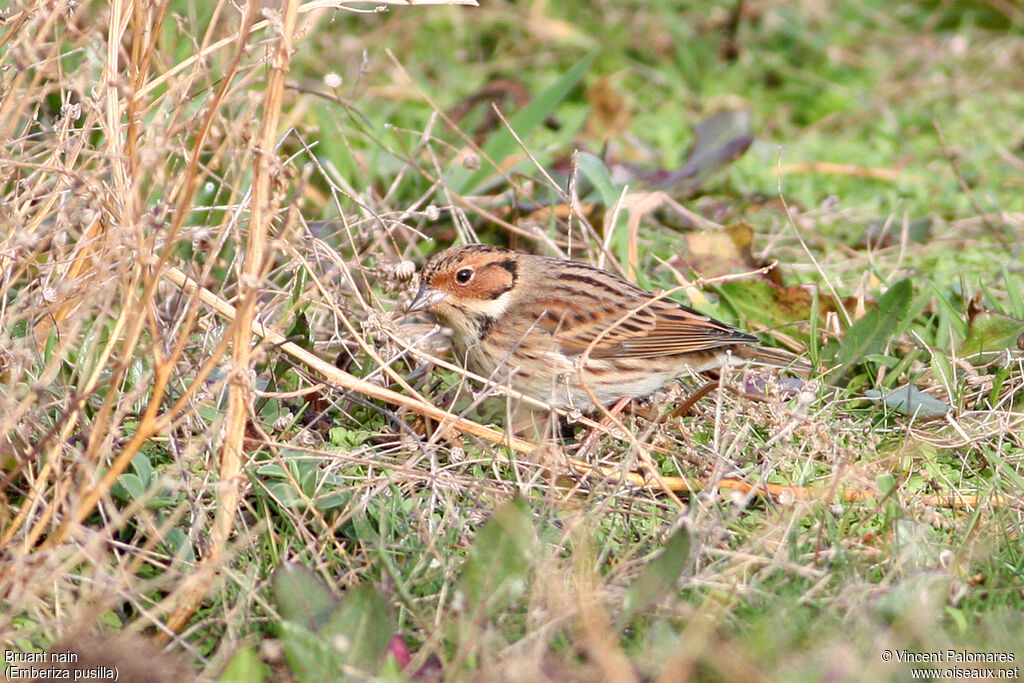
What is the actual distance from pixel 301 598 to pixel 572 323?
6.27 ft

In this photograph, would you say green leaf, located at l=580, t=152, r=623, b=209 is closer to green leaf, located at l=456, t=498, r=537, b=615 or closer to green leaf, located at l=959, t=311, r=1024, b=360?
green leaf, located at l=959, t=311, r=1024, b=360

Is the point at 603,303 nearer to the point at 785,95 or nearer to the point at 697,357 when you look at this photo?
the point at 697,357

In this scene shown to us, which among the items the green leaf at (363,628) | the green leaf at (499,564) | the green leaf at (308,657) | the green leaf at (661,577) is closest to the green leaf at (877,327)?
the green leaf at (661,577)

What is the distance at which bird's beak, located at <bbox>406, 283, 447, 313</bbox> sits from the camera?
4262mm

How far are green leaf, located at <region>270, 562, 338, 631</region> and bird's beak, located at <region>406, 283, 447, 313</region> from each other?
5.32 feet

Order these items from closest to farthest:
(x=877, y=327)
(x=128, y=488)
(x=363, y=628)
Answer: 1. (x=363, y=628)
2. (x=128, y=488)
3. (x=877, y=327)

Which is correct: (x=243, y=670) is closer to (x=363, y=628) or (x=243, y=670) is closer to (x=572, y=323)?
(x=363, y=628)

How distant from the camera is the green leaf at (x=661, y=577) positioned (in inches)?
107

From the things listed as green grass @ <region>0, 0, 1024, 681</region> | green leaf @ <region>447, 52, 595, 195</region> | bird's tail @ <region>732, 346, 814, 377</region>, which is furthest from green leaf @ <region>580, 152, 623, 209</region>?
bird's tail @ <region>732, 346, 814, 377</region>

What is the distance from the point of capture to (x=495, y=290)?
4383 mm

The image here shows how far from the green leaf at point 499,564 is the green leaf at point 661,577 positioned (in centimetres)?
26

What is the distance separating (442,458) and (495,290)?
0.84m

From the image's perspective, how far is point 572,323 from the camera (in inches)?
173

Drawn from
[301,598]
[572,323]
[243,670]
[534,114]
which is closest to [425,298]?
[572,323]
